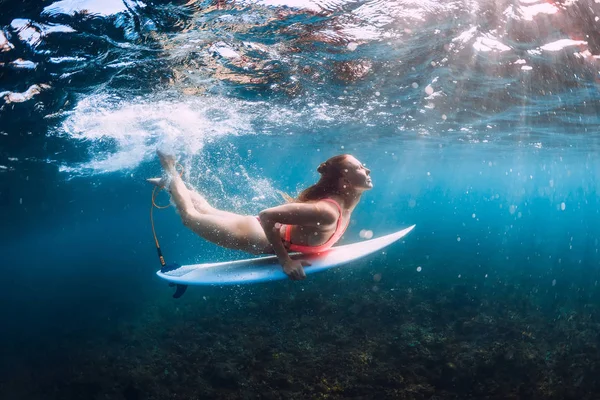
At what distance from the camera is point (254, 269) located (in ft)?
18.1

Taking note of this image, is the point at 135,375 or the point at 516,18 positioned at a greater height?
the point at 516,18

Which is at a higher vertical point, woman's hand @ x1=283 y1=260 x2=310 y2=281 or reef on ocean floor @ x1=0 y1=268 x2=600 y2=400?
woman's hand @ x1=283 y1=260 x2=310 y2=281

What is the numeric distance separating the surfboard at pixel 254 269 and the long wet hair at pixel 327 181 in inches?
45.7

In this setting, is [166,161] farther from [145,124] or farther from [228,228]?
[145,124]

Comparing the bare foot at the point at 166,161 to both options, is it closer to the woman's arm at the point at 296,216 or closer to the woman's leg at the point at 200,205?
the woman's leg at the point at 200,205

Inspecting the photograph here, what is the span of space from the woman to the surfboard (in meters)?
0.24

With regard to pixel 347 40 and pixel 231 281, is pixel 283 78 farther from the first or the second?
pixel 231 281

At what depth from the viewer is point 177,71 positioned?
1044 centimetres

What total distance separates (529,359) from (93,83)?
16.7 m

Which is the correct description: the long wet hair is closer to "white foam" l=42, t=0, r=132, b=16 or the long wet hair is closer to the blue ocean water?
the blue ocean water

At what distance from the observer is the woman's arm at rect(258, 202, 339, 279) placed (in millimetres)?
4102

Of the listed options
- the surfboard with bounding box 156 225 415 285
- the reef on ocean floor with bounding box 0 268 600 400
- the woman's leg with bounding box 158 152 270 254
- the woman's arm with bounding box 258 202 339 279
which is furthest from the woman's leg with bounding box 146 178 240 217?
the reef on ocean floor with bounding box 0 268 600 400

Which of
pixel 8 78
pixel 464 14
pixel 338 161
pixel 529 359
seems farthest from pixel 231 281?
pixel 529 359

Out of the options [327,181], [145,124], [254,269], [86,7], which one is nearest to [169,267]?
[254,269]
